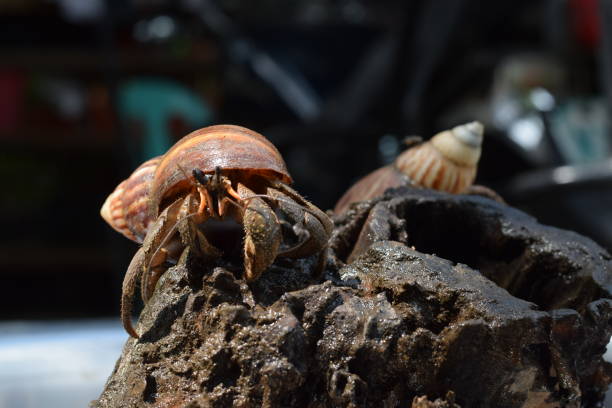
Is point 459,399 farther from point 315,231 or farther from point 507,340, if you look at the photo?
point 315,231

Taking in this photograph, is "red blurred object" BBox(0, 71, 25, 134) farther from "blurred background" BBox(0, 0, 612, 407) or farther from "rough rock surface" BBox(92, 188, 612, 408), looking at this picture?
"rough rock surface" BBox(92, 188, 612, 408)

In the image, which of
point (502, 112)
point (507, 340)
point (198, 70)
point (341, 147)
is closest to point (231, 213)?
point (507, 340)

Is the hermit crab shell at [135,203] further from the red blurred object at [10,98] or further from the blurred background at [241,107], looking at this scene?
the red blurred object at [10,98]

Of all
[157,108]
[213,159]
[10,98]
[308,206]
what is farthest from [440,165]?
[10,98]

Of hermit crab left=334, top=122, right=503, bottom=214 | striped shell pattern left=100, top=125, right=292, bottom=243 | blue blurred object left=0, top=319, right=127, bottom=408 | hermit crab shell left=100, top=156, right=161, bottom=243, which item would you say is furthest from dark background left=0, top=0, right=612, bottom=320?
striped shell pattern left=100, top=125, right=292, bottom=243

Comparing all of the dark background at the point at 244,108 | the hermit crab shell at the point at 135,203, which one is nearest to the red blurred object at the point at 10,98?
the dark background at the point at 244,108
